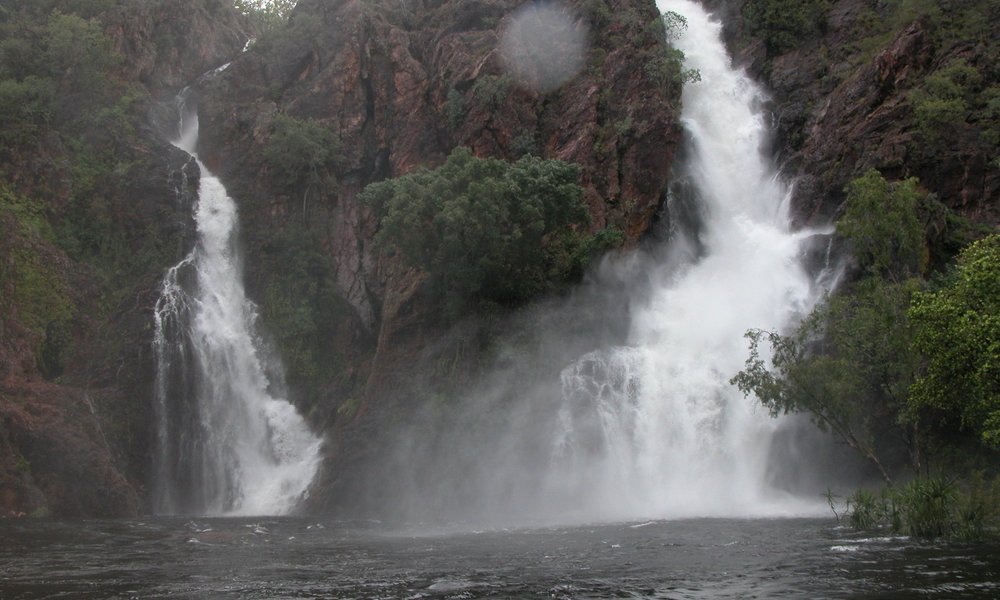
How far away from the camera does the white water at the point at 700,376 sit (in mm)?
34219

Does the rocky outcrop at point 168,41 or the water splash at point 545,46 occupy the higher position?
the rocky outcrop at point 168,41

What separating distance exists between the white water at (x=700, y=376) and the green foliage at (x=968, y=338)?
33.3ft

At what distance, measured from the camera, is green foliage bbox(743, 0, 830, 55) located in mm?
53938

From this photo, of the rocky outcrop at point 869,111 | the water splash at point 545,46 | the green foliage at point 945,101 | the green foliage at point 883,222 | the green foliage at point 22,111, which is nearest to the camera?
the green foliage at point 883,222

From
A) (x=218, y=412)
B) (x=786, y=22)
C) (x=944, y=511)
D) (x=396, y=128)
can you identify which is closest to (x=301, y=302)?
(x=218, y=412)

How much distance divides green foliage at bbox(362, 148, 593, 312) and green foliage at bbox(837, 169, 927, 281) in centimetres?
1377

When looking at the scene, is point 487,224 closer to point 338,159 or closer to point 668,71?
point 668,71

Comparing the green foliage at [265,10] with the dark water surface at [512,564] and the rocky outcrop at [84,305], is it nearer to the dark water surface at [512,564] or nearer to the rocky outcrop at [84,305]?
the rocky outcrop at [84,305]

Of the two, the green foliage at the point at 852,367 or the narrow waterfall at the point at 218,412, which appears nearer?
the green foliage at the point at 852,367

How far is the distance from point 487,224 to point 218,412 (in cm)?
1694

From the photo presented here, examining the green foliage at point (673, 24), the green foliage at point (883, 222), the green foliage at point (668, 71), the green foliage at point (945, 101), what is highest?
the green foliage at point (673, 24)

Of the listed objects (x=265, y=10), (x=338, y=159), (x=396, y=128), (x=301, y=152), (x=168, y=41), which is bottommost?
(x=301, y=152)

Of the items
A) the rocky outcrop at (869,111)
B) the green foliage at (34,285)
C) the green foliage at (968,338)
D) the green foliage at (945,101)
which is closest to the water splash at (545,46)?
the rocky outcrop at (869,111)

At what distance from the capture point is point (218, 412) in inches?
1697
